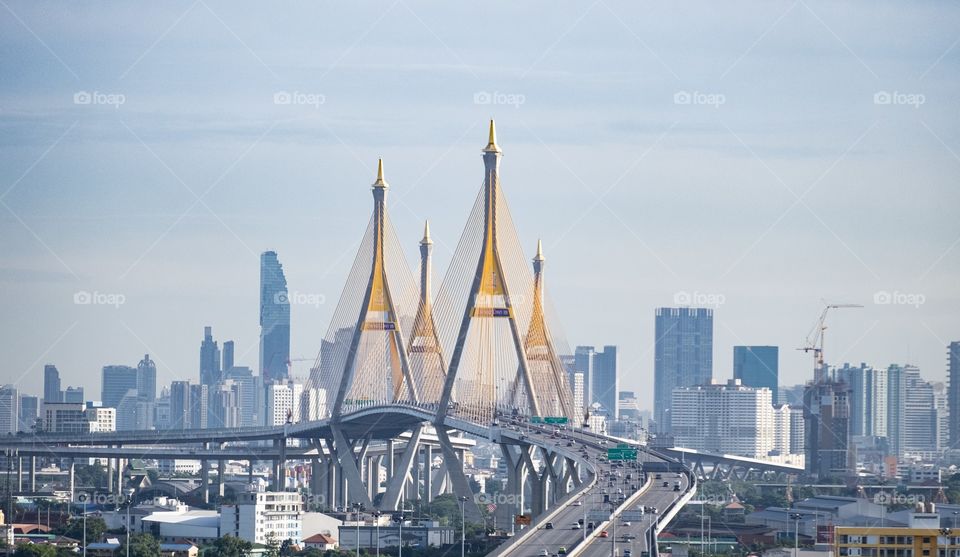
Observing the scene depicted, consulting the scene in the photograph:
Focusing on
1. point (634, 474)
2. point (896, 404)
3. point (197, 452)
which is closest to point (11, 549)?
point (634, 474)

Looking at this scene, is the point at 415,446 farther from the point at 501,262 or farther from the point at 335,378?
the point at 501,262

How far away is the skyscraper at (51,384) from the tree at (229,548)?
4633 inches

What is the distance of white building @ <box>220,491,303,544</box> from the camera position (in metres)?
82.1

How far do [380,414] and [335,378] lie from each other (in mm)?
2698

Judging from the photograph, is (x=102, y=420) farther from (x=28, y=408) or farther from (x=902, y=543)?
(x=902, y=543)

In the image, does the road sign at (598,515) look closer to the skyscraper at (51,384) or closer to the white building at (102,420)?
the white building at (102,420)

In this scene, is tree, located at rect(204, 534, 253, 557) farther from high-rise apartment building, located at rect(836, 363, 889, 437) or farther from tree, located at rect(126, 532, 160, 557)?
high-rise apartment building, located at rect(836, 363, 889, 437)

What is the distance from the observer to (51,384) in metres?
192

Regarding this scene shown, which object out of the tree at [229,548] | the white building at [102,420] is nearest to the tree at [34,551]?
the tree at [229,548]

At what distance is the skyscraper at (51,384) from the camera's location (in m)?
190

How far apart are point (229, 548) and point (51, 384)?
12303cm

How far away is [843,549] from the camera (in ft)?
187

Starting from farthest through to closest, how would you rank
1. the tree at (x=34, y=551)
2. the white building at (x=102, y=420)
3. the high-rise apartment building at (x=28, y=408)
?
the high-rise apartment building at (x=28, y=408) < the white building at (x=102, y=420) < the tree at (x=34, y=551)

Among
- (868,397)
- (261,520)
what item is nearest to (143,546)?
(261,520)
